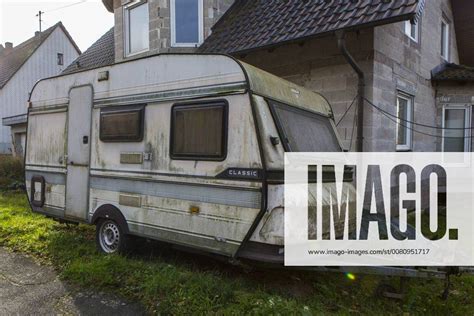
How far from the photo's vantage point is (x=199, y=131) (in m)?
4.33

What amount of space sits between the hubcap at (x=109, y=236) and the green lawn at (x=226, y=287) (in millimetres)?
185

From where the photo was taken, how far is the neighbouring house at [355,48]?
6.73m

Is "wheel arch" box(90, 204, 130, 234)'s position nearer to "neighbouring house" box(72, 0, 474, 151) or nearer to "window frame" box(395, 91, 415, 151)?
"neighbouring house" box(72, 0, 474, 151)

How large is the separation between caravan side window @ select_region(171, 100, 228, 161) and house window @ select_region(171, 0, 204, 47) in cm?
566

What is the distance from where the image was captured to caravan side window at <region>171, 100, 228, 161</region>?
13.6ft

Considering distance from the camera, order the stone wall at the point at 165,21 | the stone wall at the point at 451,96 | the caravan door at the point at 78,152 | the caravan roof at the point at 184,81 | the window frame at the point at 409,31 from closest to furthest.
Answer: the caravan roof at the point at 184,81 < the caravan door at the point at 78,152 < the window frame at the point at 409,31 < the stone wall at the point at 165,21 < the stone wall at the point at 451,96

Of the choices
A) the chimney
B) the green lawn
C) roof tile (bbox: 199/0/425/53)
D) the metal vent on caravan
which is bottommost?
the green lawn

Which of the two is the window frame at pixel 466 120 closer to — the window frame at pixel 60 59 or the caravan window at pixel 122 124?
the caravan window at pixel 122 124

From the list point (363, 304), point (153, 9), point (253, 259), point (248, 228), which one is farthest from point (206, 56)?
point (153, 9)

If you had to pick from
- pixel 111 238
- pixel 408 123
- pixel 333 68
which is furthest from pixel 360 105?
pixel 111 238

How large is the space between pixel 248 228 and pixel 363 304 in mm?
1501

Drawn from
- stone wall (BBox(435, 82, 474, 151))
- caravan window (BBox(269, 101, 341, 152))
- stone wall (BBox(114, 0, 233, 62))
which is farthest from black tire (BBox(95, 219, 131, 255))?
stone wall (BBox(435, 82, 474, 151))

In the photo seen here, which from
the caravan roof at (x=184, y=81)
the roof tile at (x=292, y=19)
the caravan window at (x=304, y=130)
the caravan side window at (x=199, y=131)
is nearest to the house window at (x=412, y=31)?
the roof tile at (x=292, y=19)

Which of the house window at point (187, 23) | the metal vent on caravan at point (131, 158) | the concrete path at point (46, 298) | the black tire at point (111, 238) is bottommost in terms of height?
the concrete path at point (46, 298)
